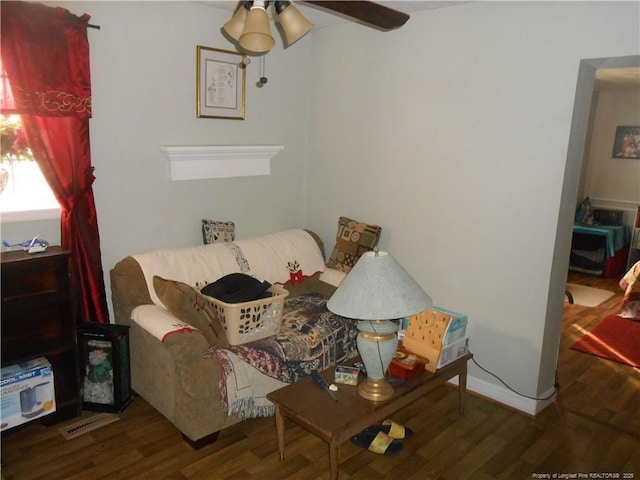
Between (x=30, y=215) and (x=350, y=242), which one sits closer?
(x=30, y=215)

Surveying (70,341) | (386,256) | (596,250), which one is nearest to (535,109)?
(386,256)

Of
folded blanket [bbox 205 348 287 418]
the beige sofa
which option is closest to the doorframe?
the beige sofa

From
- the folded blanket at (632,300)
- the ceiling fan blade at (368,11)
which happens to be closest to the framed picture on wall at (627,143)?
the folded blanket at (632,300)

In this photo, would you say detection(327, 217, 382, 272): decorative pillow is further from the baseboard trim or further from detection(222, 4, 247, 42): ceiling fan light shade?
detection(222, 4, 247, 42): ceiling fan light shade

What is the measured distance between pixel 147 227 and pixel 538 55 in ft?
8.48

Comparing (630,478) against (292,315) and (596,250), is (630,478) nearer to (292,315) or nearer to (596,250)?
(292,315)

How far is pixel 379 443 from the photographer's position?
2680 millimetres

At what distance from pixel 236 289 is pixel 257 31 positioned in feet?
4.96

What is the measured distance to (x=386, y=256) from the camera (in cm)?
231

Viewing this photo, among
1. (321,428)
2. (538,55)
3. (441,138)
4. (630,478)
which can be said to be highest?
(538,55)

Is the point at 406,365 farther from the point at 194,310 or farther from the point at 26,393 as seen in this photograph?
the point at 26,393

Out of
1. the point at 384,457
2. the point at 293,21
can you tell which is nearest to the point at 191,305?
the point at 384,457

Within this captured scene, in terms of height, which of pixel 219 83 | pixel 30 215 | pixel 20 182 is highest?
pixel 219 83

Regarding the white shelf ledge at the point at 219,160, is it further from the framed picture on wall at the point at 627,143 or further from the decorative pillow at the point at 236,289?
the framed picture on wall at the point at 627,143
